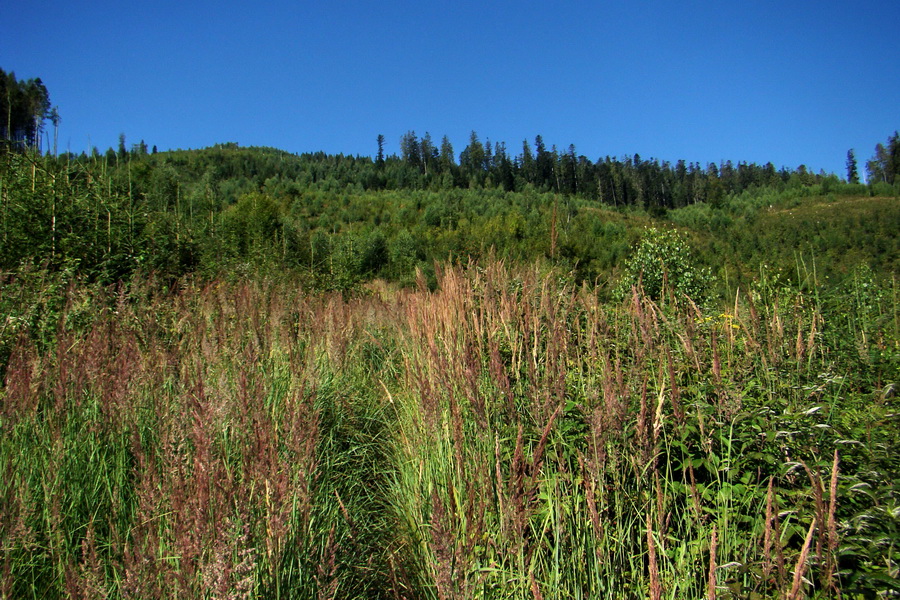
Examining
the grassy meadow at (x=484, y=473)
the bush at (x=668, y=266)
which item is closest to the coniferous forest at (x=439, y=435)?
the grassy meadow at (x=484, y=473)

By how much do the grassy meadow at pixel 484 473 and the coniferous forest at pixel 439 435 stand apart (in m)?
0.02

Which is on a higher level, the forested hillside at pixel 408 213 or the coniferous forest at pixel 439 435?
the forested hillside at pixel 408 213

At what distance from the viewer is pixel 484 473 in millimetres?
1521

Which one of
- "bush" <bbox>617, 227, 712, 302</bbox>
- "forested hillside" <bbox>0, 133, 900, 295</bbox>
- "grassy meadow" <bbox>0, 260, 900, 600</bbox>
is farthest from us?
"bush" <bbox>617, 227, 712, 302</bbox>

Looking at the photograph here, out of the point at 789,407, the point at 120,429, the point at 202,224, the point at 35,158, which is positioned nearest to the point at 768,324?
the point at 789,407

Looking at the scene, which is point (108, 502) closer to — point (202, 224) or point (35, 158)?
point (35, 158)

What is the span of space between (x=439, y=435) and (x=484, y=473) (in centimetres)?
72

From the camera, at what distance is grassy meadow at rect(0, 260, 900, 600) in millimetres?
1110

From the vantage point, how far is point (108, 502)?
185cm

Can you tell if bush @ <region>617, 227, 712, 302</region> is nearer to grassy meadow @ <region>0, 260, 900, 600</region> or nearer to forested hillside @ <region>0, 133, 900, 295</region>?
forested hillside @ <region>0, 133, 900, 295</region>

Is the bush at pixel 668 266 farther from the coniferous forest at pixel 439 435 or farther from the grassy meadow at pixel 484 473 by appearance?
Result: the grassy meadow at pixel 484 473

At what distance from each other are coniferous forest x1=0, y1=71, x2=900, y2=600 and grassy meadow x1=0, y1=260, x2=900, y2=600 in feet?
0.06

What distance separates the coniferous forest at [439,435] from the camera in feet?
3.84

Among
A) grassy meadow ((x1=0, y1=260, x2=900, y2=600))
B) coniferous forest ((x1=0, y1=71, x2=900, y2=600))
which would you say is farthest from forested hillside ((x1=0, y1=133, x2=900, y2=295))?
grassy meadow ((x1=0, y1=260, x2=900, y2=600))
